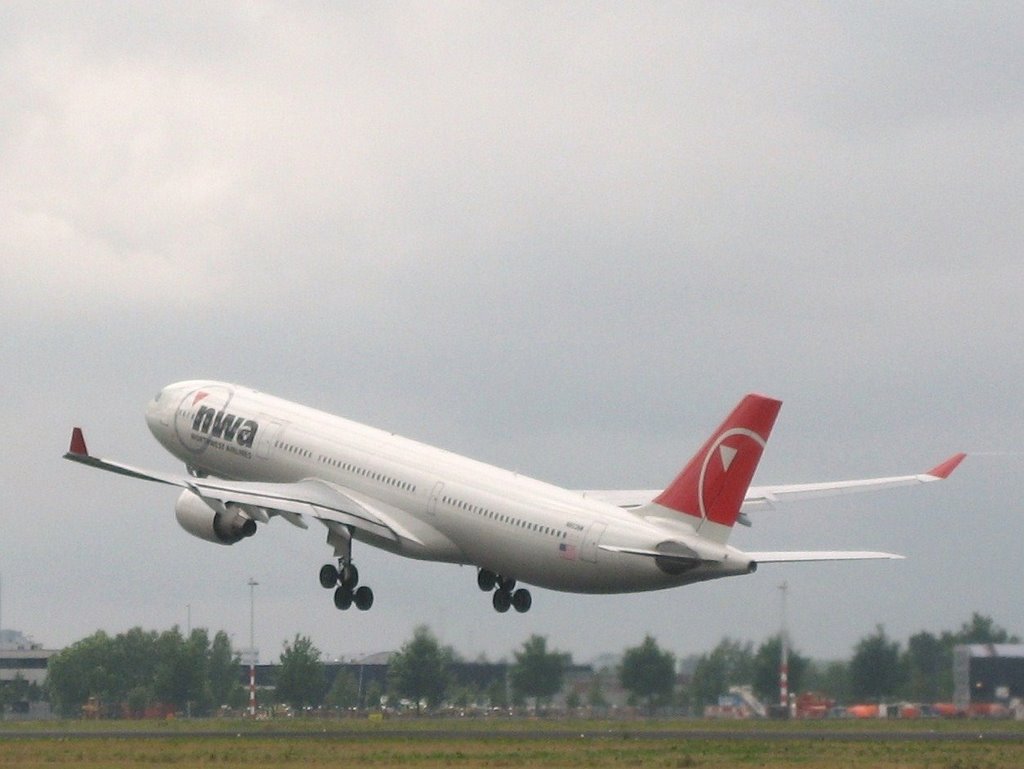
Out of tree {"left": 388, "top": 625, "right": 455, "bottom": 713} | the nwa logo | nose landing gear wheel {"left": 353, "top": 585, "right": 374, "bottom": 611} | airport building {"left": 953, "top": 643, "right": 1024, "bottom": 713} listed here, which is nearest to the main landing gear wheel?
nose landing gear wheel {"left": 353, "top": 585, "right": 374, "bottom": 611}

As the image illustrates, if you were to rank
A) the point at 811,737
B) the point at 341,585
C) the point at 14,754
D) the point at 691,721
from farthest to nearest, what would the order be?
1. the point at 691,721
2. the point at 341,585
3. the point at 811,737
4. the point at 14,754

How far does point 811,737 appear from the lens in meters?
74.6

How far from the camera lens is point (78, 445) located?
74375 mm

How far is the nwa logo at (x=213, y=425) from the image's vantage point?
8631 centimetres

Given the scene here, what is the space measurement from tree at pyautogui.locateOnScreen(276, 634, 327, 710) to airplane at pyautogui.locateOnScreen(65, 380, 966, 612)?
19908 mm

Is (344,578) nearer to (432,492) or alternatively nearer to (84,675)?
(432,492)

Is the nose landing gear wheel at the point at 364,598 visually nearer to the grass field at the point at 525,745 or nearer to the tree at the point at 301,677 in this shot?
the grass field at the point at 525,745

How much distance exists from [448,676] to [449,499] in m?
23.5

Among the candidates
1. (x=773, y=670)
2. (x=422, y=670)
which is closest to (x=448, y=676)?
(x=422, y=670)

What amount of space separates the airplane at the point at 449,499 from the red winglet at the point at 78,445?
4 cm

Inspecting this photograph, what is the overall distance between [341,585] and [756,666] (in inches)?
772

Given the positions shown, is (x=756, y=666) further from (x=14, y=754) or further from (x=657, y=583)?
(x=14, y=754)

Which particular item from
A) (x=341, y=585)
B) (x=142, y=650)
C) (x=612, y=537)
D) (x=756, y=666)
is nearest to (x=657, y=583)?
(x=612, y=537)

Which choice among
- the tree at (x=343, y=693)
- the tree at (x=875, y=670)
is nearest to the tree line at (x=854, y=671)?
the tree at (x=875, y=670)
